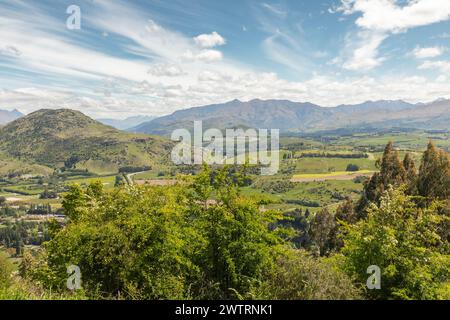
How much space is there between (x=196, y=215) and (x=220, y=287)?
431cm

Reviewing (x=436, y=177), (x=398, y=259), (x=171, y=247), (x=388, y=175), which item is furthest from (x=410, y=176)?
(x=171, y=247)

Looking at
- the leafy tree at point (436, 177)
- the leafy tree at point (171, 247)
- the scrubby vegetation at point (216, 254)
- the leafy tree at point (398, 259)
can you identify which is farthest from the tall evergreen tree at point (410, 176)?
the leafy tree at point (171, 247)

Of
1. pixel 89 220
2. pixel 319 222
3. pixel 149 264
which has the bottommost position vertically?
pixel 319 222

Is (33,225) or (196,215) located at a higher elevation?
(196,215)

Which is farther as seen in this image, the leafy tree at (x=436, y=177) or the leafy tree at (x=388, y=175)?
the leafy tree at (x=388, y=175)

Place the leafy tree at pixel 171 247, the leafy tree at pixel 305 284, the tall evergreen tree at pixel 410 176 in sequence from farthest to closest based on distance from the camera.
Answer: the tall evergreen tree at pixel 410 176
the leafy tree at pixel 171 247
the leafy tree at pixel 305 284

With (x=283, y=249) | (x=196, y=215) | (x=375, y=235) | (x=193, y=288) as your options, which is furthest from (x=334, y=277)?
(x=196, y=215)

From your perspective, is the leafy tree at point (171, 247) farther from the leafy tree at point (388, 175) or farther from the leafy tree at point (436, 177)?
the leafy tree at point (388, 175)

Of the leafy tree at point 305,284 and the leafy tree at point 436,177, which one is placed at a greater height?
the leafy tree at point 436,177

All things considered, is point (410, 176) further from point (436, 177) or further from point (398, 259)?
point (398, 259)

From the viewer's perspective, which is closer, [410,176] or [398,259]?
[398,259]

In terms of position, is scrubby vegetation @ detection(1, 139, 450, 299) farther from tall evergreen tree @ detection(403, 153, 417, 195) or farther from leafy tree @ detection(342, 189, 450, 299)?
tall evergreen tree @ detection(403, 153, 417, 195)

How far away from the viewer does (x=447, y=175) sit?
1276 inches
